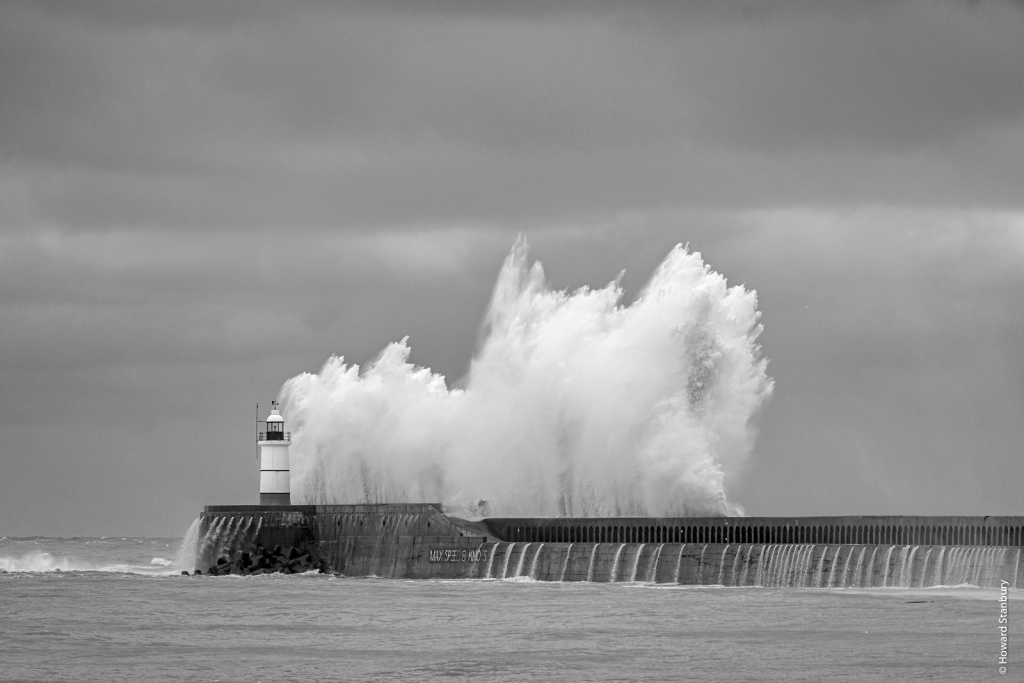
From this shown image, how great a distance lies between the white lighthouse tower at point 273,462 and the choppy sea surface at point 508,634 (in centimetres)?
818

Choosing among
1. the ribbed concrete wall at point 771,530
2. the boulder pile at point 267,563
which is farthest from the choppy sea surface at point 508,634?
the boulder pile at point 267,563

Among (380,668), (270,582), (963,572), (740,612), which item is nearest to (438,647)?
(380,668)

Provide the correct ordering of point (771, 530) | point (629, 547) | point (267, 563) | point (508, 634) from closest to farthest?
1. point (508, 634)
2. point (771, 530)
3. point (629, 547)
4. point (267, 563)

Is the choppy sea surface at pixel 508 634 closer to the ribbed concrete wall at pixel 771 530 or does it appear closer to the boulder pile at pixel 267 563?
the ribbed concrete wall at pixel 771 530

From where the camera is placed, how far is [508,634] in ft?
116

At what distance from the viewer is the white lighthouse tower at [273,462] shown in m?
58.2

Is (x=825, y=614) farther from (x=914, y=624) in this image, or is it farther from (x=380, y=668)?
(x=380, y=668)

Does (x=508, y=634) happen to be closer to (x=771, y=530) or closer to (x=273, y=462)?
(x=771, y=530)

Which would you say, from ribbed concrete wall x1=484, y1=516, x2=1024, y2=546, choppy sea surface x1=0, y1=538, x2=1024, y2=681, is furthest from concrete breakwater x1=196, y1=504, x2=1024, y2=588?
choppy sea surface x1=0, y1=538, x2=1024, y2=681

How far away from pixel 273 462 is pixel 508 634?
24.1 meters

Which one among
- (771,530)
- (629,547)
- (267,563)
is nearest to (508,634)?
(629,547)

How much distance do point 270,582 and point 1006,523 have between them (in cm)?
2106

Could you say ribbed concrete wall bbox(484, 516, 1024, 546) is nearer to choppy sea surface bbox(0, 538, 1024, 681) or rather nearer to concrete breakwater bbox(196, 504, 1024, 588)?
concrete breakwater bbox(196, 504, 1024, 588)

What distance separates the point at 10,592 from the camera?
5175 centimetres
